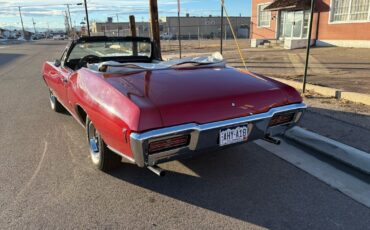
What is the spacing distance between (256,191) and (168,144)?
3.59 ft

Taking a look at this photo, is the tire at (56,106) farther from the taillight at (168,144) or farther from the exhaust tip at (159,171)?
the taillight at (168,144)

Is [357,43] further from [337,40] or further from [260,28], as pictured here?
[260,28]

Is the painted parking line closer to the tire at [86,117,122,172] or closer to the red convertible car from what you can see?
the red convertible car

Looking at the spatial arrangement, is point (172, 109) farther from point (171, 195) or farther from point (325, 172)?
point (325, 172)

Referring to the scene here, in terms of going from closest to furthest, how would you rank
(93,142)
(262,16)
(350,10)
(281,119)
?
(281,119)
(93,142)
(350,10)
(262,16)

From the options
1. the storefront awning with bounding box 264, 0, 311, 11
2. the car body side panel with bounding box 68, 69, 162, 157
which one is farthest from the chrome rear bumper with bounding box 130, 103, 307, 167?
the storefront awning with bounding box 264, 0, 311, 11

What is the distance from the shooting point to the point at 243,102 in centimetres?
316

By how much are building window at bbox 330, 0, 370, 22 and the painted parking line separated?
16.2 metres

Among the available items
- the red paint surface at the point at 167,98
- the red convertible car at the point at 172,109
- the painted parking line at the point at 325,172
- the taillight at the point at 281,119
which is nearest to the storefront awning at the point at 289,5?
the painted parking line at the point at 325,172

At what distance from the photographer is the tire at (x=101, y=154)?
3.54 meters

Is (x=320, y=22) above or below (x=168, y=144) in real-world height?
above

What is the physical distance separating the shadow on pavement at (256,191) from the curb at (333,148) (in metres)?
0.59

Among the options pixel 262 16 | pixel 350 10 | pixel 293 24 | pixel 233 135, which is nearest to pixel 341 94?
pixel 233 135

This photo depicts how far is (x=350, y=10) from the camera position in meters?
18.1
